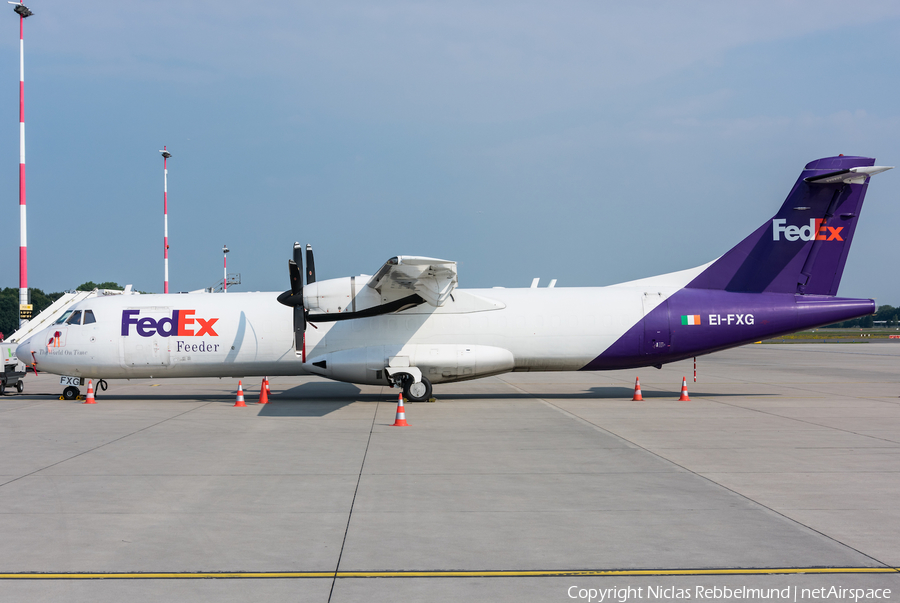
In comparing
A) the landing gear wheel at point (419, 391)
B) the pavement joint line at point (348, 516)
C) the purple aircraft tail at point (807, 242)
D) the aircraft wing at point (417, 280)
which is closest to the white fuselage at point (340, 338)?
the landing gear wheel at point (419, 391)

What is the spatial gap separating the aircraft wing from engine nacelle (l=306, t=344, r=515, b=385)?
4.71 ft

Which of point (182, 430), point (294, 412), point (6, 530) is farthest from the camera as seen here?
point (294, 412)

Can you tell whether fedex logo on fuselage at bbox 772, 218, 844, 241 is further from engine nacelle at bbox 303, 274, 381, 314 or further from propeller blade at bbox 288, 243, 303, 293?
propeller blade at bbox 288, 243, 303, 293

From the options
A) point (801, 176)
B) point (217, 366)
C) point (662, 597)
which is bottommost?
point (662, 597)

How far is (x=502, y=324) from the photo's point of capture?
17.9 metres

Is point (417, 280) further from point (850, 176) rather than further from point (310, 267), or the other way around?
point (850, 176)

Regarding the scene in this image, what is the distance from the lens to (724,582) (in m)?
5.21

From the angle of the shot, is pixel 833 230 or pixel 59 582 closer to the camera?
pixel 59 582

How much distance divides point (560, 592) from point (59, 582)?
159 inches

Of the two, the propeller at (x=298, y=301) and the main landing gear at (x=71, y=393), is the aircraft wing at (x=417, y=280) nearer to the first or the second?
the propeller at (x=298, y=301)

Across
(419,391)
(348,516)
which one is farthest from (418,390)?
(348,516)

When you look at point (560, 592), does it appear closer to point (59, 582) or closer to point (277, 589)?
point (277, 589)

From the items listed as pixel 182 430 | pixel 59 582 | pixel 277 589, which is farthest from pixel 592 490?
pixel 182 430

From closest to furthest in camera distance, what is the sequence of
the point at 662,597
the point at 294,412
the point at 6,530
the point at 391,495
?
the point at 662,597, the point at 6,530, the point at 391,495, the point at 294,412
